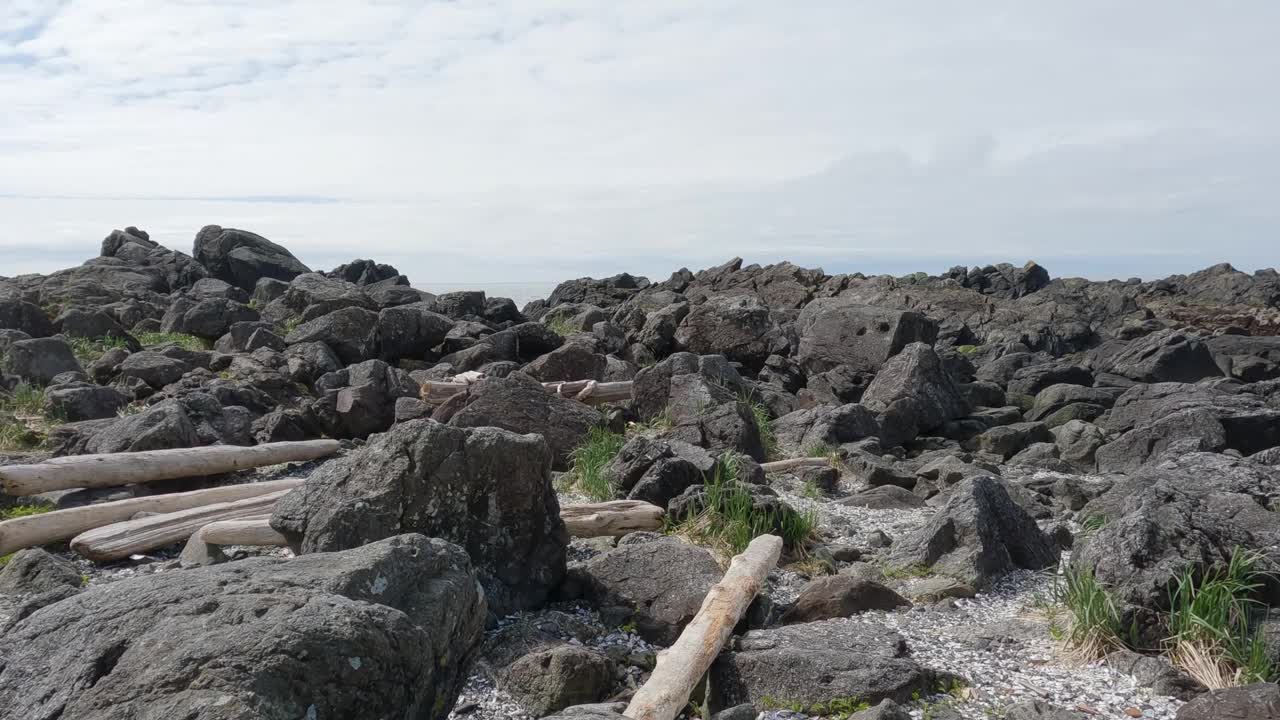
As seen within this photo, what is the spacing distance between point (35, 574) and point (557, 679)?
16.8ft

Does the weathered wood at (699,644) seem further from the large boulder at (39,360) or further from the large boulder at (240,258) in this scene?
the large boulder at (240,258)

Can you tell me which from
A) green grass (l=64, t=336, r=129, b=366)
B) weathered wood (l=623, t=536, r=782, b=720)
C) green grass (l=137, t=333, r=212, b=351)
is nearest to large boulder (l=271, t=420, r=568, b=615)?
weathered wood (l=623, t=536, r=782, b=720)

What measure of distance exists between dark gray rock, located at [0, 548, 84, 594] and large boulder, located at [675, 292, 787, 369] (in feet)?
52.1

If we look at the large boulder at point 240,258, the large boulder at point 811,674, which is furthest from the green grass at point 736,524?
the large boulder at point 240,258

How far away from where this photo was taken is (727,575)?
8.13m

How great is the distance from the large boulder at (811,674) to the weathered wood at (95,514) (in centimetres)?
525

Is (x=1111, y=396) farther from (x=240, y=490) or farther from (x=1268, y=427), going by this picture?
(x=240, y=490)

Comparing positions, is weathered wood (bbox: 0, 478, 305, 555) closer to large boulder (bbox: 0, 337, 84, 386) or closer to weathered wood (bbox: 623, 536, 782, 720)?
weathered wood (bbox: 623, 536, 782, 720)

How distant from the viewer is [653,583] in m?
8.44

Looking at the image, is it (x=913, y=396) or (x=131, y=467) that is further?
(x=913, y=396)

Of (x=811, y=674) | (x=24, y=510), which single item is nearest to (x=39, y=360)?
(x=24, y=510)

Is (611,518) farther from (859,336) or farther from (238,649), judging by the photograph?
(859,336)

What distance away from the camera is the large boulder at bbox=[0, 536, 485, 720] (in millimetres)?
4152

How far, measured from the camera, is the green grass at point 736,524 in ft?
32.4
